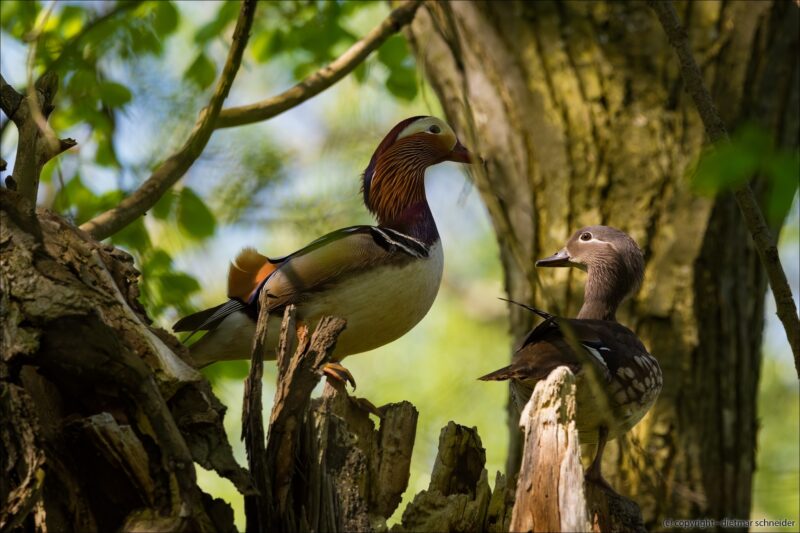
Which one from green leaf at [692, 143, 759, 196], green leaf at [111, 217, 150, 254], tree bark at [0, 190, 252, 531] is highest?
green leaf at [111, 217, 150, 254]

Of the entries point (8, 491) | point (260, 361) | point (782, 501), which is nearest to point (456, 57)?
point (260, 361)

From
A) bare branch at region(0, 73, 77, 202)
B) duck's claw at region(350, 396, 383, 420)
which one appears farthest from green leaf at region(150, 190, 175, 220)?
duck's claw at region(350, 396, 383, 420)

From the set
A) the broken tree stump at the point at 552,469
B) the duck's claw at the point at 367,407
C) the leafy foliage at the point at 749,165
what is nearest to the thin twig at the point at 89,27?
the duck's claw at the point at 367,407

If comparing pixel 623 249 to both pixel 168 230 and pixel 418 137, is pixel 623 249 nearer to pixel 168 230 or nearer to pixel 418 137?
pixel 418 137

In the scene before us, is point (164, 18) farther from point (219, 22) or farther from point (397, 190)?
point (397, 190)

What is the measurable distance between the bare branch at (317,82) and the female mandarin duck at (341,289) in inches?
27.4

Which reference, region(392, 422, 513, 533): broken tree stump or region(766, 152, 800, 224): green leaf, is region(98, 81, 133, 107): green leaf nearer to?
region(392, 422, 513, 533): broken tree stump

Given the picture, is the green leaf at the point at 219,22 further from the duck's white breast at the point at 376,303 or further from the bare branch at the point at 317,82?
the duck's white breast at the point at 376,303

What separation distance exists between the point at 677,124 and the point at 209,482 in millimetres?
7435

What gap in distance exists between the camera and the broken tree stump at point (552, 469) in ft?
10.7

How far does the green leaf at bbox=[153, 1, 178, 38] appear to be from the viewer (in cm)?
658

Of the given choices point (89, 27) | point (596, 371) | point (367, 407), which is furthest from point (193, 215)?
point (596, 371)

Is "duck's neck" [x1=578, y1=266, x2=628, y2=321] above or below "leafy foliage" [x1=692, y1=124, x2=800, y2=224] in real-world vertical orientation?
above

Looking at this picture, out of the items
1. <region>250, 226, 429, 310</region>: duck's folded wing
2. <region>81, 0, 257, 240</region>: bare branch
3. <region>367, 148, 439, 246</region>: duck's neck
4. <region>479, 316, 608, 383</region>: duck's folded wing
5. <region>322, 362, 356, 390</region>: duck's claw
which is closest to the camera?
<region>479, 316, 608, 383</region>: duck's folded wing
